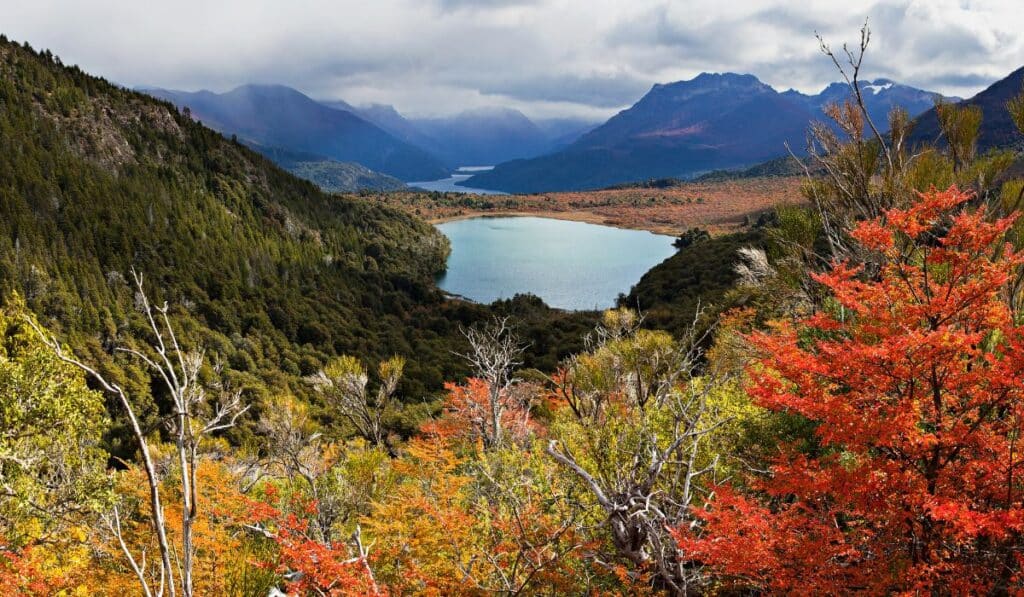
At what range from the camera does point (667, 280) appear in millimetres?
62781

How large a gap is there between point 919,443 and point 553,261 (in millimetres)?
99341

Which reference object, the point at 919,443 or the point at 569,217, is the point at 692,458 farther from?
the point at 569,217

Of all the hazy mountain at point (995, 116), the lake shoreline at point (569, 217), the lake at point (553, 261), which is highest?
the hazy mountain at point (995, 116)

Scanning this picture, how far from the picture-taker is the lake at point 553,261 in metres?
84.0

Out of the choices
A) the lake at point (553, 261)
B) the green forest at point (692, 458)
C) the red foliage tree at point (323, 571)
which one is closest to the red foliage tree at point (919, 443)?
the green forest at point (692, 458)

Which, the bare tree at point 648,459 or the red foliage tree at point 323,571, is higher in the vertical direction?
the bare tree at point 648,459

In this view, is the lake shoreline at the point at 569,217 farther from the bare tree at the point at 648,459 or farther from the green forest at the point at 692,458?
the bare tree at the point at 648,459

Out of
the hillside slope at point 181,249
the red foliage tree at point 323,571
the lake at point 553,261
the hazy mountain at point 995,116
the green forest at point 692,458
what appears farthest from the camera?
the hazy mountain at point 995,116

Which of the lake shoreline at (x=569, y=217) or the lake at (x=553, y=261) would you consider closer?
the lake at (x=553, y=261)

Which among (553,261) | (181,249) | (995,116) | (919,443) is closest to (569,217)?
(553,261)

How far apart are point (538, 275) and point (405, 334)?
3239cm

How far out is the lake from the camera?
276 ft

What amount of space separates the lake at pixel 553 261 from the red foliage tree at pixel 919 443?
67.8m

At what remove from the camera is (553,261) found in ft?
341
